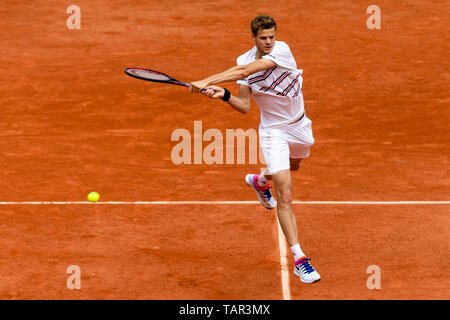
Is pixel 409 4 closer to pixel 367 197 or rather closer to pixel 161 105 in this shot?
pixel 161 105

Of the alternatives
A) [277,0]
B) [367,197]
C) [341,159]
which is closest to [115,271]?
[367,197]

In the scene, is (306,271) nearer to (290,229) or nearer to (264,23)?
(290,229)

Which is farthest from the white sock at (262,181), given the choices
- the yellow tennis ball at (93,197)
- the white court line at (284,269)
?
the yellow tennis ball at (93,197)

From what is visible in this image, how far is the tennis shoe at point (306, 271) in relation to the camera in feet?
23.9

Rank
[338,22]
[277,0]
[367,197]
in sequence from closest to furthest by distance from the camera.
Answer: [367,197] → [338,22] → [277,0]

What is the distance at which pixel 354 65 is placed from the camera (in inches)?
577

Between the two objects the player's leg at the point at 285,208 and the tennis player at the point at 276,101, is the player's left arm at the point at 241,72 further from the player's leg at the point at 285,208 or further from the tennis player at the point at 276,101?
the player's leg at the point at 285,208

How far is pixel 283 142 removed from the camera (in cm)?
789

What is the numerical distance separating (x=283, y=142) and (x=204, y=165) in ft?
10.1

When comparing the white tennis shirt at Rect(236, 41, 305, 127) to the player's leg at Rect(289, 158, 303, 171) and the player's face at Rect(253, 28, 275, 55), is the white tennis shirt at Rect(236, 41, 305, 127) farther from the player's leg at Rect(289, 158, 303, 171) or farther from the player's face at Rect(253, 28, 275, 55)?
the player's leg at Rect(289, 158, 303, 171)

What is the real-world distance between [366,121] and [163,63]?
436 centimetres

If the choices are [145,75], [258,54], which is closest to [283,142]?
[258,54]

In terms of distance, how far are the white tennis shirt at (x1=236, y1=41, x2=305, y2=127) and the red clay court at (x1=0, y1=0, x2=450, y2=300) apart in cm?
142

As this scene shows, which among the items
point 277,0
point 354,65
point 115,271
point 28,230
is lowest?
point 115,271
